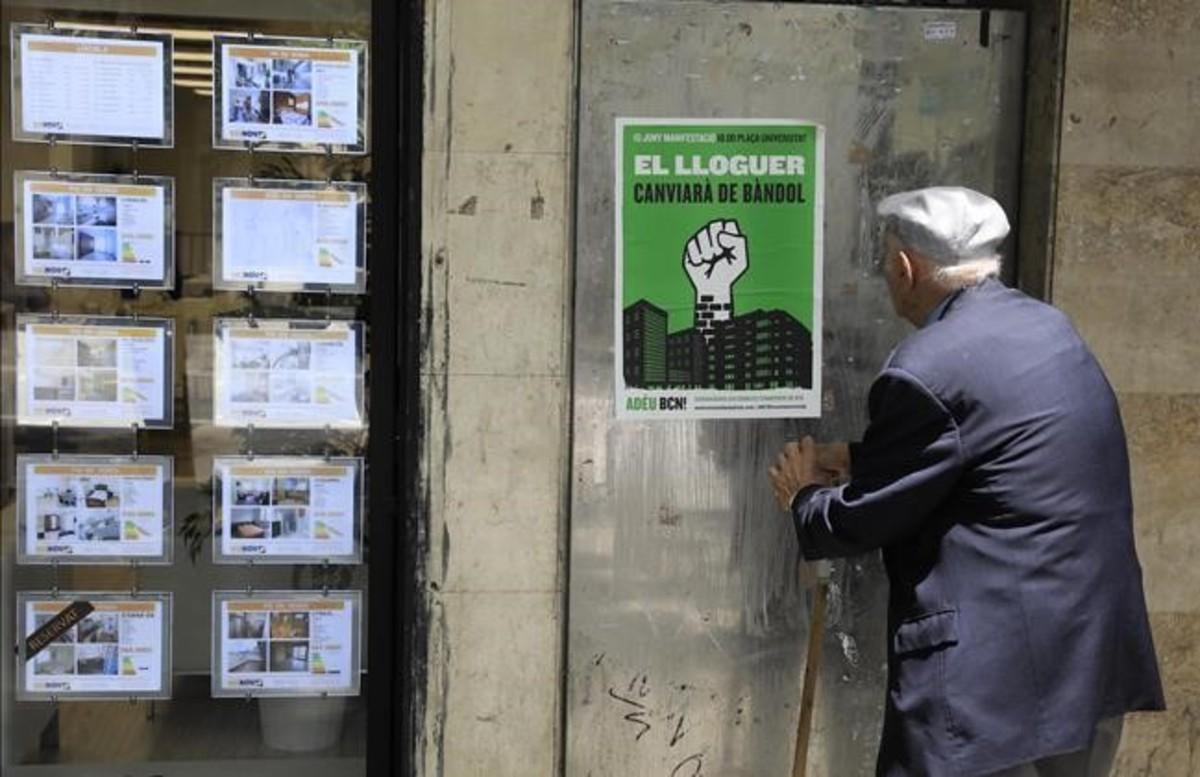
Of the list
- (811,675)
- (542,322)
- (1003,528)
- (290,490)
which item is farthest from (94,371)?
(1003,528)

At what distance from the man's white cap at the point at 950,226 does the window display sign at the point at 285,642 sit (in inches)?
76.6

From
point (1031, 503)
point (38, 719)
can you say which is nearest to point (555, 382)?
point (1031, 503)

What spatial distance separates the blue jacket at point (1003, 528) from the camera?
253cm

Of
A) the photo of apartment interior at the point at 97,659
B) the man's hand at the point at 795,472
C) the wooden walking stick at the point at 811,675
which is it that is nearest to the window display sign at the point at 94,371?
the photo of apartment interior at the point at 97,659

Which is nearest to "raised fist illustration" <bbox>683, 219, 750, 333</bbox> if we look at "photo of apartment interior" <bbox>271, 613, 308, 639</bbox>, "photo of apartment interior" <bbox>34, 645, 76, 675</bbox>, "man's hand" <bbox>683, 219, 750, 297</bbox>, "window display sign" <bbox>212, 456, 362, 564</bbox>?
"man's hand" <bbox>683, 219, 750, 297</bbox>

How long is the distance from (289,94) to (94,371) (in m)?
0.96

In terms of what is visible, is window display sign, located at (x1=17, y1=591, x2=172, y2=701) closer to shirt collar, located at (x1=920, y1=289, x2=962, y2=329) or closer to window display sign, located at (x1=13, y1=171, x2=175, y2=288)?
window display sign, located at (x1=13, y1=171, x2=175, y2=288)

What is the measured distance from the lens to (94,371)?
3537mm

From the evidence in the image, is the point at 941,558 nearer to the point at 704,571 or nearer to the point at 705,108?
the point at 704,571

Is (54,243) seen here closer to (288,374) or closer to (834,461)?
(288,374)

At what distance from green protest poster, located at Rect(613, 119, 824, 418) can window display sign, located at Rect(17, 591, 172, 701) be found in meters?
1.53

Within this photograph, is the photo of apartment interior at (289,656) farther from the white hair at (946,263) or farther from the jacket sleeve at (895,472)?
the white hair at (946,263)

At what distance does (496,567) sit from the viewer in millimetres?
3492

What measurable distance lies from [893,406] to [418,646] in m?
1.60
